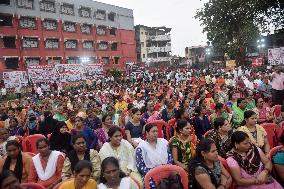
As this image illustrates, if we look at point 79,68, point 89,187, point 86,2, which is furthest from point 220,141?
point 86,2

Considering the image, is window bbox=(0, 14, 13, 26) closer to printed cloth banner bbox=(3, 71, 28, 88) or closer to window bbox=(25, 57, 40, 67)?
window bbox=(25, 57, 40, 67)

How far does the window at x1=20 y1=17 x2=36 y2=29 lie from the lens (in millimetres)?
36169

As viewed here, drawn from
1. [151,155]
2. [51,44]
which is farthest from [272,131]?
[51,44]

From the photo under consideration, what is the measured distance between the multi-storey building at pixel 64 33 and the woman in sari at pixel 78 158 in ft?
104

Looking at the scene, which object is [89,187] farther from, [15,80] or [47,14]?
[47,14]

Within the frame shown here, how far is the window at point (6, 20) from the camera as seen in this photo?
112ft

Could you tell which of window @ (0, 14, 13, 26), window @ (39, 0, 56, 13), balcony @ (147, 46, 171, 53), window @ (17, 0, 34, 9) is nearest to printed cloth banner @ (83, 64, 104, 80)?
window @ (0, 14, 13, 26)

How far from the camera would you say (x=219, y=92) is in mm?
12430

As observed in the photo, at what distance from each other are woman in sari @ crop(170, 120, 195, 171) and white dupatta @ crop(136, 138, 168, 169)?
0.50 ft

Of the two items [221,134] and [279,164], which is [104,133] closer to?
[221,134]

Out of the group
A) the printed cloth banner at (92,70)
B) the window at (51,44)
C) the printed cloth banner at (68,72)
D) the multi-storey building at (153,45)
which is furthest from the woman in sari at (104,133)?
the multi-storey building at (153,45)

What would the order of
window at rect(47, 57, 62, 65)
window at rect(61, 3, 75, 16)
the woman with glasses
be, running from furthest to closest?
window at rect(61, 3, 75, 16)
window at rect(47, 57, 62, 65)
the woman with glasses

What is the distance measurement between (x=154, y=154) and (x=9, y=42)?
33.4 metres

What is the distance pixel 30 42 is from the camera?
36750 millimetres
